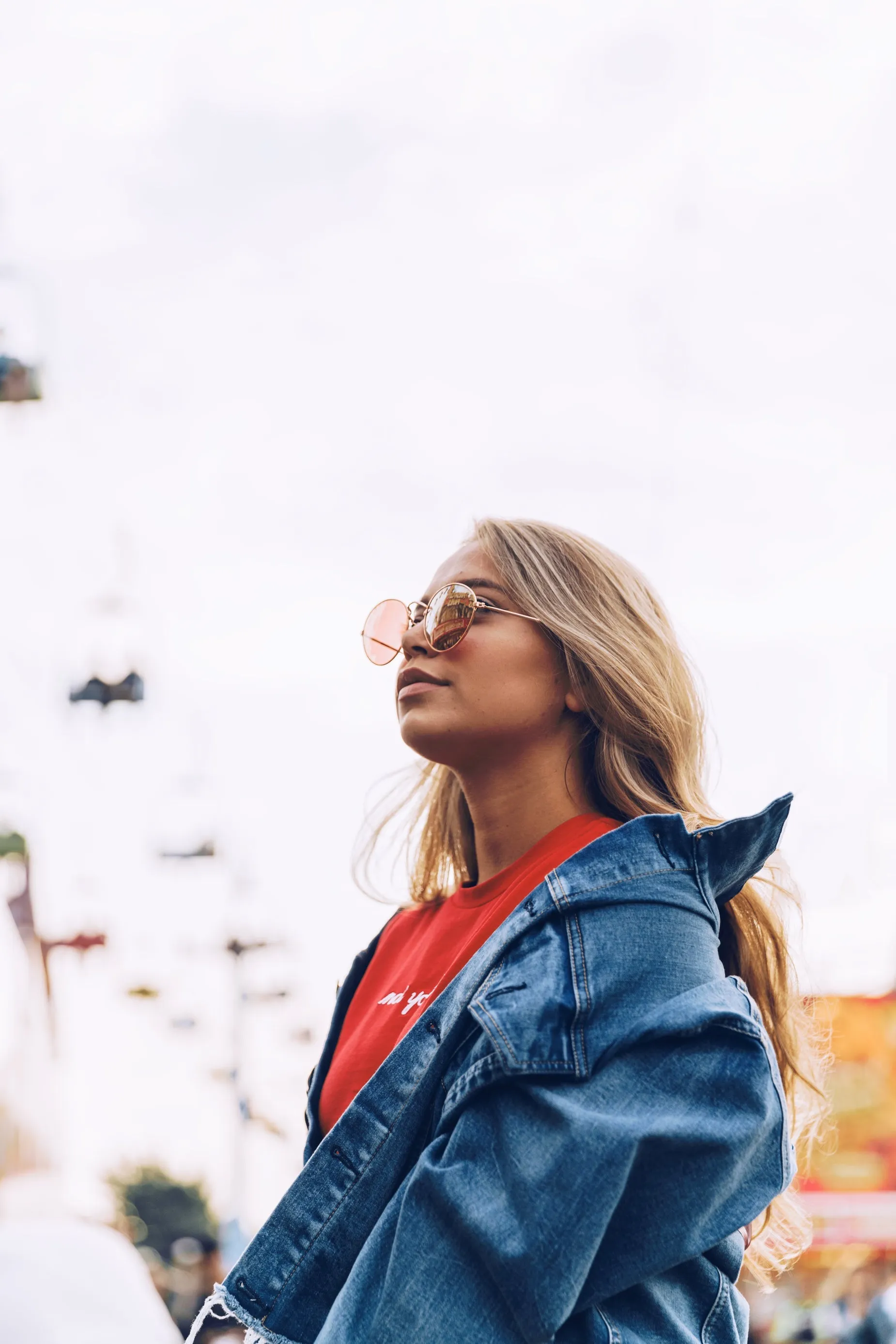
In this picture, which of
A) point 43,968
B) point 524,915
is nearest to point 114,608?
point 43,968

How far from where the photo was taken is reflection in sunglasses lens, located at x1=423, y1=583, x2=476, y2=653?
2576 millimetres

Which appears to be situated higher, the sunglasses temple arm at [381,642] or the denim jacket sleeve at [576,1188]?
the sunglasses temple arm at [381,642]

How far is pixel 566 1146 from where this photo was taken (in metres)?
1.76

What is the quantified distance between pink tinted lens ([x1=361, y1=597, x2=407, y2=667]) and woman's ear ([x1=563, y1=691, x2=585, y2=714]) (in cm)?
40

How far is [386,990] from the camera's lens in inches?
104

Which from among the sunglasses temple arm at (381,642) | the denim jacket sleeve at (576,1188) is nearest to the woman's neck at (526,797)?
the sunglasses temple arm at (381,642)

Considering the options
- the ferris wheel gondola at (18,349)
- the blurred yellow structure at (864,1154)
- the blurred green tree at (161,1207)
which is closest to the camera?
the ferris wheel gondola at (18,349)

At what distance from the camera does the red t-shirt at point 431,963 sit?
2410mm

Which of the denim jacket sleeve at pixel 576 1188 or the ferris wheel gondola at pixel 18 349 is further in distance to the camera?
the ferris wheel gondola at pixel 18 349

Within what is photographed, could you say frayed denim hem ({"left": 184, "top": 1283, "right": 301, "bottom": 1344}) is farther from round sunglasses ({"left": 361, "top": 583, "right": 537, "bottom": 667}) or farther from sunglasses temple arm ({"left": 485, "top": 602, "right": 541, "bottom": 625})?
sunglasses temple arm ({"left": 485, "top": 602, "right": 541, "bottom": 625})

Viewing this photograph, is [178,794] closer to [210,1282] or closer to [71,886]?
[71,886]

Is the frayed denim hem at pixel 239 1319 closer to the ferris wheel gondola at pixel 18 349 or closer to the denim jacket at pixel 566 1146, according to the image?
the denim jacket at pixel 566 1146

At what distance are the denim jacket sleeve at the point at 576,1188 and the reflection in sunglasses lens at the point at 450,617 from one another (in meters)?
0.92

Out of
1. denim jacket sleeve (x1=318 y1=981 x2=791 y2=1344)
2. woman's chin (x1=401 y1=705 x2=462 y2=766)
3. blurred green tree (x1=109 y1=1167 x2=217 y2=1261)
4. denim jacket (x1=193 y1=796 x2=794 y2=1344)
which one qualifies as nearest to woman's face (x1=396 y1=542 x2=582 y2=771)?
woman's chin (x1=401 y1=705 x2=462 y2=766)
